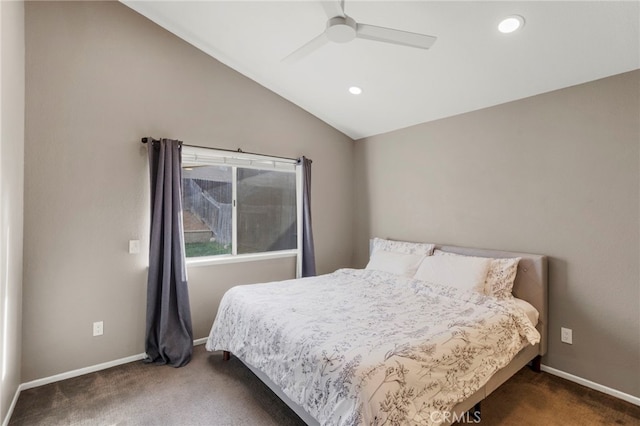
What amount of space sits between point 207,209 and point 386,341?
2376 mm

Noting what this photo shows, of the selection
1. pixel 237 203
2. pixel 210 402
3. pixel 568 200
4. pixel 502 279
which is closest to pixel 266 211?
pixel 237 203

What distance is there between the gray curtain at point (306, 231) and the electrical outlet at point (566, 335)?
96.2 inches

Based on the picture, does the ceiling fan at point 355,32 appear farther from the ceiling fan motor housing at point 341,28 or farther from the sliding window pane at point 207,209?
the sliding window pane at point 207,209

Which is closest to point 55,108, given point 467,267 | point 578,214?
point 467,267

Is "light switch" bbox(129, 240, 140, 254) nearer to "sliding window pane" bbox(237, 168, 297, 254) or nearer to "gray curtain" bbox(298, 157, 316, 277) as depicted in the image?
"sliding window pane" bbox(237, 168, 297, 254)

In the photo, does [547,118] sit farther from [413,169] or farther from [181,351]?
[181,351]

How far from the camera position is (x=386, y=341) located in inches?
68.8

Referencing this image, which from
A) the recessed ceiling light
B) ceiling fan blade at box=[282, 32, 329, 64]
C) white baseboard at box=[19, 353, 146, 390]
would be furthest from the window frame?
the recessed ceiling light

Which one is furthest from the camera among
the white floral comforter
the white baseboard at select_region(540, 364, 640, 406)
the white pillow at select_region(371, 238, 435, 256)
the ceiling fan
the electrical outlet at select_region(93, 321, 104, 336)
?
the white pillow at select_region(371, 238, 435, 256)

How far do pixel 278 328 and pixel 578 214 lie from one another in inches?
97.1

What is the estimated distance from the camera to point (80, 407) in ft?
7.08

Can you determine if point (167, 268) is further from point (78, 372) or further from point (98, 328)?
point (78, 372)

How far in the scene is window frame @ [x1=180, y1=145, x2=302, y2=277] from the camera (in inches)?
127

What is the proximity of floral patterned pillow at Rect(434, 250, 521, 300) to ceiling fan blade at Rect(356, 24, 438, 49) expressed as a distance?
74.4 inches
